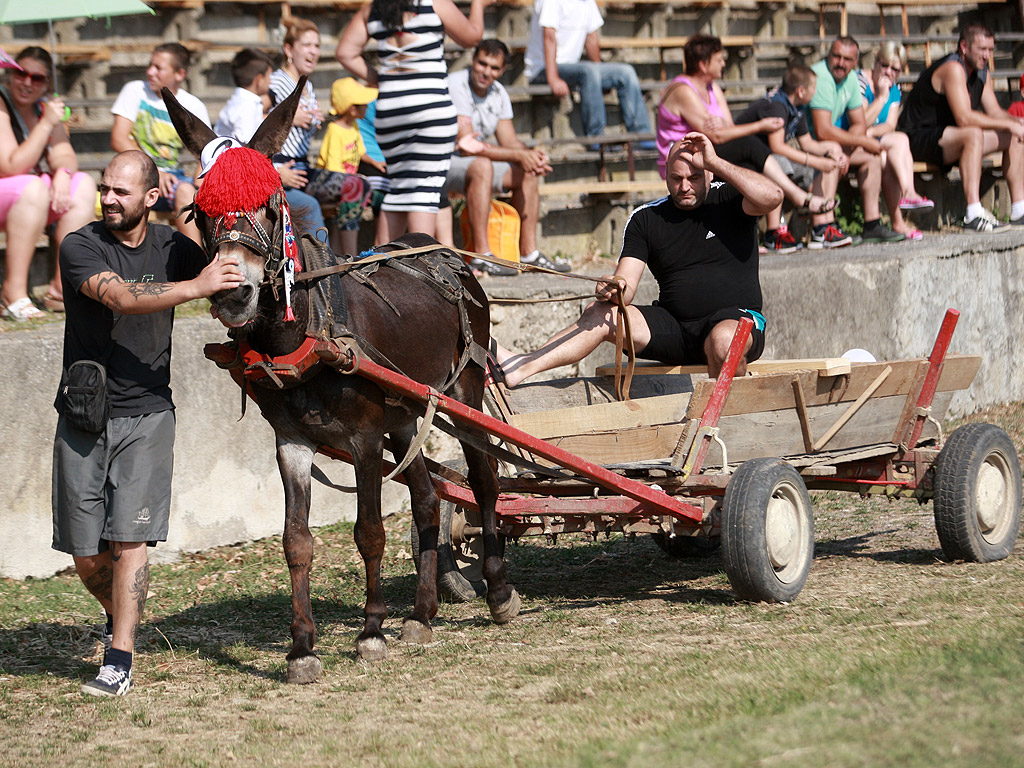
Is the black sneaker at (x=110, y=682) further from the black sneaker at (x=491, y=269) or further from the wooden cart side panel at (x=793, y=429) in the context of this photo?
the black sneaker at (x=491, y=269)

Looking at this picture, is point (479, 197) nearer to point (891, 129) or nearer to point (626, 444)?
point (626, 444)

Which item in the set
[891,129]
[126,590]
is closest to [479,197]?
[126,590]

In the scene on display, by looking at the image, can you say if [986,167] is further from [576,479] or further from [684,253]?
[576,479]

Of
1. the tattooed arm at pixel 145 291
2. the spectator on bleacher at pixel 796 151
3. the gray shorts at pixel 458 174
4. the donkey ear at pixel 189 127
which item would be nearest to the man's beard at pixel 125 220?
the tattooed arm at pixel 145 291

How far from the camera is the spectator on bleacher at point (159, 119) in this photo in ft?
28.1

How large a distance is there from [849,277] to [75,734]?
7.79 metres

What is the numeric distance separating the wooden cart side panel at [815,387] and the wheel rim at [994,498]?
1.37 ft

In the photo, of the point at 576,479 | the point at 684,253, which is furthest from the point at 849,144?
the point at 576,479

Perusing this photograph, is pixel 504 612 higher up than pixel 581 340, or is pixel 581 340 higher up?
pixel 581 340

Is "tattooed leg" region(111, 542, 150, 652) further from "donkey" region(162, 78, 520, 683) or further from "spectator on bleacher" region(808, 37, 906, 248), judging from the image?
"spectator on bleacher" region(808, 37, 906, 248)

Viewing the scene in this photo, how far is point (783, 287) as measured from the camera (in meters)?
10.2

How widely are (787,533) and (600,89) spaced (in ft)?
24.0

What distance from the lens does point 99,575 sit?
5.35m

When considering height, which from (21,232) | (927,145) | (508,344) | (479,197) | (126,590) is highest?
(927,145)
